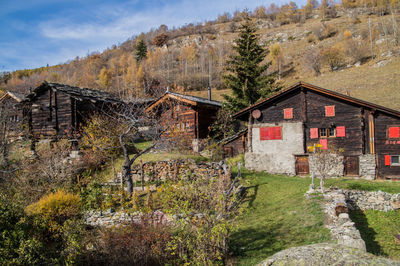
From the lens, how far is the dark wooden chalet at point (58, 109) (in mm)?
23000

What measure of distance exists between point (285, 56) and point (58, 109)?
70424 millimetres

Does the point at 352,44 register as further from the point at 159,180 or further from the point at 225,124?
the point at 159,180

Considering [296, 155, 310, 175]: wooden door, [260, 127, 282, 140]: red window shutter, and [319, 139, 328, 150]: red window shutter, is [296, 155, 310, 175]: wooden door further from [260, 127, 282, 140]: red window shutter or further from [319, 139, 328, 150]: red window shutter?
[260, 127, 282, 140]: red window shutter

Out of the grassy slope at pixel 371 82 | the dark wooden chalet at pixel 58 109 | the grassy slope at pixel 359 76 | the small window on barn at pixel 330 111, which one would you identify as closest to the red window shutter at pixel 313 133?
the small window on barn at pixel 330 111

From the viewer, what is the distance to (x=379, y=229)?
947 cm

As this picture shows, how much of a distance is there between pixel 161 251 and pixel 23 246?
11.4 feet

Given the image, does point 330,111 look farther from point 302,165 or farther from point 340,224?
point 340,224

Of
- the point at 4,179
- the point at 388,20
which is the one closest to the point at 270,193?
the point at 4,179

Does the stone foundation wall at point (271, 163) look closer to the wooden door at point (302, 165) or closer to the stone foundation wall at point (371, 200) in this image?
the wooden door at point (302, 165)

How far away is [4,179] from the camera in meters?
14.3

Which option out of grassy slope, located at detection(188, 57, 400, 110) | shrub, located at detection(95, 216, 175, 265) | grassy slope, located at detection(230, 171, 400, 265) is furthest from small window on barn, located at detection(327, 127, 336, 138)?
shrub, located at detection(95, 216, 175, 265)

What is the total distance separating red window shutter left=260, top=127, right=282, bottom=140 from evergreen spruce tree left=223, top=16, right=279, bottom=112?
5949 mm

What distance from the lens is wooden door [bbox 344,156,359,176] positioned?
17859 millimetres

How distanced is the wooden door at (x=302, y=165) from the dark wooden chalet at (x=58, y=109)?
1672cm
